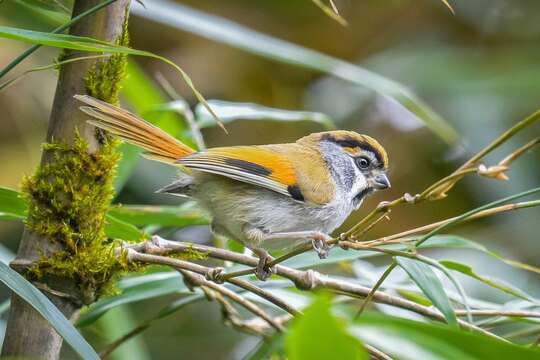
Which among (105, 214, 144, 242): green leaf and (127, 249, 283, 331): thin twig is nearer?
(127, 249, 283, 331): thin twig

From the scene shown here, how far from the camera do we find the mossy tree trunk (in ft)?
5.84

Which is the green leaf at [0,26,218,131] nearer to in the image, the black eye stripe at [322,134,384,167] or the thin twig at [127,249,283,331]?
the thin twig at [127,249,283,331]

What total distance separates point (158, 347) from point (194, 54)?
200cm

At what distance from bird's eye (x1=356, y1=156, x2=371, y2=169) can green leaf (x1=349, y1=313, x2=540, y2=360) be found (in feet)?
7.29

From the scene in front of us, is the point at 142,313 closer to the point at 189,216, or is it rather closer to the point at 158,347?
the point at 158,347

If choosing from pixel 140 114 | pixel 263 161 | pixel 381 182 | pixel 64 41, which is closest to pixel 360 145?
pixel 381 182

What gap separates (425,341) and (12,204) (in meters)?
1.37

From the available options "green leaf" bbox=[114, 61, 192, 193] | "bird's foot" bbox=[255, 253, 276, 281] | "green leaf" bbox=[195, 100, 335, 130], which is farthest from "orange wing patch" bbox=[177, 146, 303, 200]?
"bird's foot" bbox=[255, 253, 276, 281]

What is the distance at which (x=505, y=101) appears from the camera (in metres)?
5.51

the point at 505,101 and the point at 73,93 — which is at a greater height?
the point at 505,101

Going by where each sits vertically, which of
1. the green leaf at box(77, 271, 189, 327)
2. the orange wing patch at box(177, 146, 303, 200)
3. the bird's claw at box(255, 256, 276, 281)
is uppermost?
the orange wing patch at box(177, 146, 303, 200)

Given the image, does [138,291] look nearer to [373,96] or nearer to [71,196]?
[71,196]

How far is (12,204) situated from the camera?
205 cm

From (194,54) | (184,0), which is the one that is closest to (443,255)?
(194,54)
